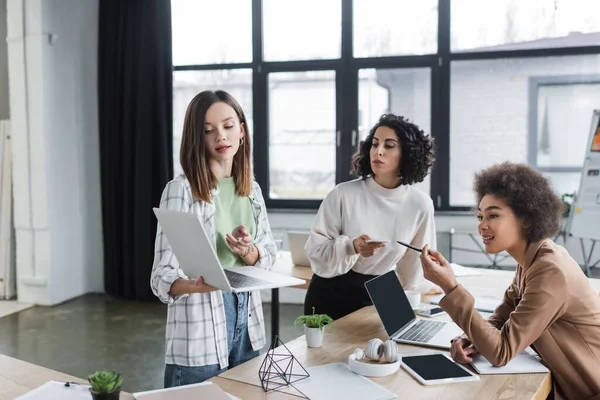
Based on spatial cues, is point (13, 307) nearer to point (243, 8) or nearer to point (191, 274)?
point (243, 8)

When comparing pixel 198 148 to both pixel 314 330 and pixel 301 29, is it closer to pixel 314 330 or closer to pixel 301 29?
pixel 314 330

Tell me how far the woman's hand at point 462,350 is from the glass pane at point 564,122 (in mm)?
3810

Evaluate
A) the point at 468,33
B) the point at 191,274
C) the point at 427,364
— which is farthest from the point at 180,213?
the point at 468,33

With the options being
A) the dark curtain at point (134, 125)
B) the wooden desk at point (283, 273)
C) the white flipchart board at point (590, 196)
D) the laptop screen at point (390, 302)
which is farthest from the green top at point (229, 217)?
the dark curtain at point (134, 125)

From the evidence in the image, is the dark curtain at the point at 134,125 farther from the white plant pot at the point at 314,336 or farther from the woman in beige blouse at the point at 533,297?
the woman in beige blouse at the point at 533,297

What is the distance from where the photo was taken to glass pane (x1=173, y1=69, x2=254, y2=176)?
5707 mm

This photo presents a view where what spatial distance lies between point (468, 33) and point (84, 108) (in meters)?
3.61

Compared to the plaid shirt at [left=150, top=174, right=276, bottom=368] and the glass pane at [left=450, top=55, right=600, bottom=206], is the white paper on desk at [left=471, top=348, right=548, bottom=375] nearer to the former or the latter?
the plaid shirt at [left=150, top=174, right=276, bottom=368]

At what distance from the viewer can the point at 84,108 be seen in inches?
230

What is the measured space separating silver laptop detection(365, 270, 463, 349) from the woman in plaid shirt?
38 centimetres

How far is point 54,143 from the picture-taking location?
5504 millimetres

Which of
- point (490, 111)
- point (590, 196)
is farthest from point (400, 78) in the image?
point (590, 196)

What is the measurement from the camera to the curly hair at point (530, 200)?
1.69m

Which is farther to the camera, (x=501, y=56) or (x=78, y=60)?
(x=78, y=60)
